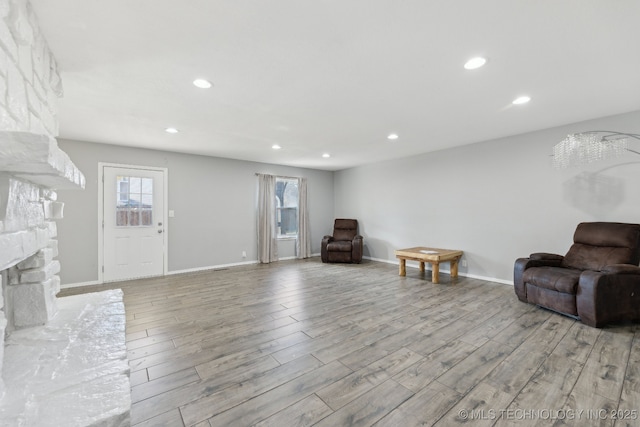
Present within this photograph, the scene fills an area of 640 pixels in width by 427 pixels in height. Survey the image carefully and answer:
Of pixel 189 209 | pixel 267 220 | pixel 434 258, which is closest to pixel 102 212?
pixel 189 209

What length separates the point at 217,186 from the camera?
5535 mm

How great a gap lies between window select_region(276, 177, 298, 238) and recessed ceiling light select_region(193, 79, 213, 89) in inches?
162

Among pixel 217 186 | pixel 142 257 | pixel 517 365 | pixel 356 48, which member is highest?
pixel 356 48

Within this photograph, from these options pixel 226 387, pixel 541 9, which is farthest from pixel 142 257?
pixel 541 9

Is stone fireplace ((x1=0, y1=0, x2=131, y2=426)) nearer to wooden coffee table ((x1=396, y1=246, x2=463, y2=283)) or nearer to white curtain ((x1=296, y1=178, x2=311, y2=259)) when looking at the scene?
wooden coffee table ((x1=396, y1=246, x2=463, y2=283))

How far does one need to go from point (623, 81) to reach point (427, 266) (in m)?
3.80

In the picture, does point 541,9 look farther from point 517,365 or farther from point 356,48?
point 517,365

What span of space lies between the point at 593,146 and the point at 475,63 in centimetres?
234

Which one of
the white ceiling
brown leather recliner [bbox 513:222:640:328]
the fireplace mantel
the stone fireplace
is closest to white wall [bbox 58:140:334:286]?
the white ceiling

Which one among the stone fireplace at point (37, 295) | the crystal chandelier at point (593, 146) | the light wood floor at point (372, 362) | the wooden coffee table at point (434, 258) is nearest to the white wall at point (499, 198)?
the crystal chandelier at point (593, 146)

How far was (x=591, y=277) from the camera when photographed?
8.71 feet

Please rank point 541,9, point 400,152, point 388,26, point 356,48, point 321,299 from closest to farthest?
point 541,9, point 388,26, point 356,48, point 321,299, point 400,152

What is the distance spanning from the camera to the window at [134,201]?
14.8 ft

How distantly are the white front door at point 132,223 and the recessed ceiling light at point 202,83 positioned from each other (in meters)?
3.03
